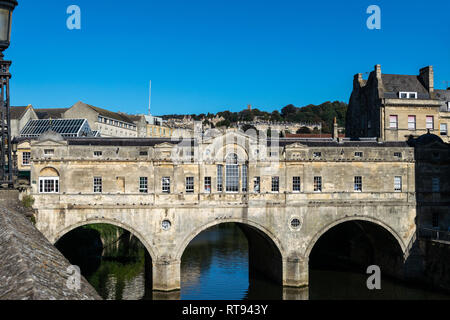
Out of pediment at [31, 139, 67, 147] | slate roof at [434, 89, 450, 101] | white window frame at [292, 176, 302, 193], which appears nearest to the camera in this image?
pediment at [31, 139, 67, 147]

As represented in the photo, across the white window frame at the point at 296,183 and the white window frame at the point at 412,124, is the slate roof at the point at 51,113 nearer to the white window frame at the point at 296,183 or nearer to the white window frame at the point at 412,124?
the white window frame at the point at 296,183

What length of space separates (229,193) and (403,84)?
2377 centimetres

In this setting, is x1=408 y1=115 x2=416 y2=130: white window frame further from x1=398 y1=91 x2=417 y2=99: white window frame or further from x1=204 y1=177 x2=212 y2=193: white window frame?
x1=204 y1=177 x2=212 y2=193: white window frame

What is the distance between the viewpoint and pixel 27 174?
129ft

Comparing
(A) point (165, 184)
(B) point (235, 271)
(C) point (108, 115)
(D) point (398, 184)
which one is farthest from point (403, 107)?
(C) point (108, 115)

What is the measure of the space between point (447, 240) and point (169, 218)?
63.7ft

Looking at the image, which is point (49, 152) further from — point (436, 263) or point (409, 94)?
point (409, 94)

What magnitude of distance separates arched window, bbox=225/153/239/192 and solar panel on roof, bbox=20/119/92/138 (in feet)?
82.1

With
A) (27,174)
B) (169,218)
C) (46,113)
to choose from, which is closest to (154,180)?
(169,218)

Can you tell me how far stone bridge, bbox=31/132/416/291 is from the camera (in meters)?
33.2

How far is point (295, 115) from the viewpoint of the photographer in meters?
162

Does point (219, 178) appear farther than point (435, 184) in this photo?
No

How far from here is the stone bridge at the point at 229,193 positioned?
33.2 metres

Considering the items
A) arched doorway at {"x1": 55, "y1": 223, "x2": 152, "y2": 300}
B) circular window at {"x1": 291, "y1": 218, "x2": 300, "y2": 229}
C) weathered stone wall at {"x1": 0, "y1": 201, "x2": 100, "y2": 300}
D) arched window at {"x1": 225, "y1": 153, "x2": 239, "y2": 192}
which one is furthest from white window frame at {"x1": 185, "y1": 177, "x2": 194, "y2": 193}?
weathered stone wall at {"x1": 0, "y1": 201, "x2": 100, "y2": 300}
